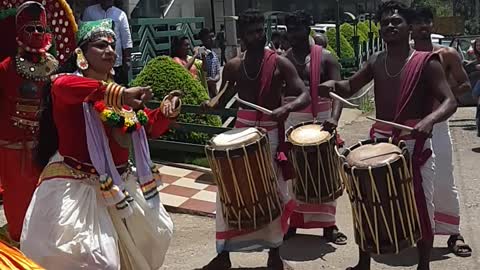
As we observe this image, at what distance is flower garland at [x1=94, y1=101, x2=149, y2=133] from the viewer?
12.2ft

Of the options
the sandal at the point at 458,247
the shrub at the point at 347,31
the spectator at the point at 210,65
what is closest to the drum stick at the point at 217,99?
the sandal at the point at 458,247

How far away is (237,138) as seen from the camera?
4773 mm

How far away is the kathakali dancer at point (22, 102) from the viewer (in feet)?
16.2

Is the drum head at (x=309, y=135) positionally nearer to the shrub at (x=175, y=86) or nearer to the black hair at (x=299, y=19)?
the black hair at (x=299, y=19)

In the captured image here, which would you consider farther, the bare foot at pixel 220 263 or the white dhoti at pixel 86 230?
the bare foot at pixel 220 263

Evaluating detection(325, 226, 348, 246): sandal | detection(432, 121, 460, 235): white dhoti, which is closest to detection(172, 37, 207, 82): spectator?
detection(325, 226, 348, 246): sandal

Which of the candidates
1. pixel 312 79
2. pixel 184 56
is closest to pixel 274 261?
pixel 312 79

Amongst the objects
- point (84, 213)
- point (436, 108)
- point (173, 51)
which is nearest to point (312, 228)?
point (436, 108)

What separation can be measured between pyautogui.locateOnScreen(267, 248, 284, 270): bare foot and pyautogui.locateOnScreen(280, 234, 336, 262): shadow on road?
0.44 metres

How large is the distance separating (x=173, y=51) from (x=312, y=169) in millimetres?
4667

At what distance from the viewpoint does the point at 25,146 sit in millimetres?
5062

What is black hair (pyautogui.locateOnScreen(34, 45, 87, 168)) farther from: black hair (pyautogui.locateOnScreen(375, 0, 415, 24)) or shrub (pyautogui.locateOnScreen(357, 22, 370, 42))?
shrub (pyautogui.locateOnScreen(357, 22, 370, 42))

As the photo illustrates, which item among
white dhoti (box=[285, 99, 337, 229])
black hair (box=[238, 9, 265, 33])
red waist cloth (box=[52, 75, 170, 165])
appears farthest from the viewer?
white dhoti (box=[285, 99, 337, 229])

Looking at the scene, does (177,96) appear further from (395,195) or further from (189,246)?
(189,246)
